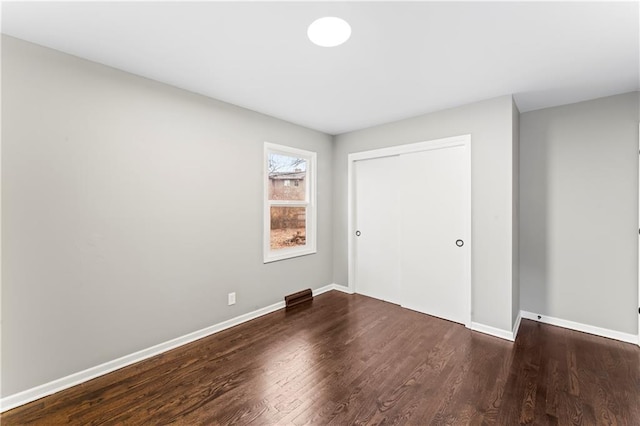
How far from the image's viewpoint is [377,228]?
156 inches

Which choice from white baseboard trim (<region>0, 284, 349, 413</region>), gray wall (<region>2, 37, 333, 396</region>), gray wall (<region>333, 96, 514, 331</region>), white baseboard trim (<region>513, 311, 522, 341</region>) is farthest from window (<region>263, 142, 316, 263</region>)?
white baseboard trim (<region>513, 311, 522, 341</region>)

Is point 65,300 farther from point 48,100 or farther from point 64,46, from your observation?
point 64,46

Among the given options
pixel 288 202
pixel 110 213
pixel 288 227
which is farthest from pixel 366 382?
pixel 110 213

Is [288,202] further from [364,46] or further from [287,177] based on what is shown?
[364,46]

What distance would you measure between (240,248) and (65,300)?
1.50 meters

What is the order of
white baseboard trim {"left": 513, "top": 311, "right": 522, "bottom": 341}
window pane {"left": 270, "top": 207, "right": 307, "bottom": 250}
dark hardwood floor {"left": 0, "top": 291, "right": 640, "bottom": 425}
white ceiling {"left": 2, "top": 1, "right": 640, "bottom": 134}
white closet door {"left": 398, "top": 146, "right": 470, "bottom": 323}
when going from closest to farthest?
white ceiling {"left": 2, "top": 1, "right": 640, "bottom": 134} < dark hardwood floor {"left": 0, "top": 291, "right": 640, "bottom": 425} < white baseboard trim {"left": 513, "top": 311, "right": 522, "bottom": 341} < white closet door {"left": 398, "top": 146, "right": 470, "bottom": 323} < window pane {"left": 270, "top": 207, "right": 307, "bottom": 250}

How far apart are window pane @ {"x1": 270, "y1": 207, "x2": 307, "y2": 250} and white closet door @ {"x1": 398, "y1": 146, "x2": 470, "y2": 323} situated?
1.41 m

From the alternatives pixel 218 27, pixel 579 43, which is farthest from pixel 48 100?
pixel 579 43

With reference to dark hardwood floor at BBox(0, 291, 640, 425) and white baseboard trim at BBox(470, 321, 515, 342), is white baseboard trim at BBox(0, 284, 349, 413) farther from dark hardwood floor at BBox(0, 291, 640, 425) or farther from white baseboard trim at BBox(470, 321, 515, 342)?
white baseboard trim at BBox(470, 321, 515, 342)

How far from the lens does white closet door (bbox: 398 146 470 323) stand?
310 cm

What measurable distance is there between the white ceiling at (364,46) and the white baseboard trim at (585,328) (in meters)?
2.44

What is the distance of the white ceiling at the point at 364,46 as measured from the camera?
5.21ft

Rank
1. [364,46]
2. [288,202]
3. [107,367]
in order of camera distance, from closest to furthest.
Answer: [364,46] < [107,367] < [288,202]

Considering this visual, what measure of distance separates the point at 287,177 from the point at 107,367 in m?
2.68
